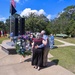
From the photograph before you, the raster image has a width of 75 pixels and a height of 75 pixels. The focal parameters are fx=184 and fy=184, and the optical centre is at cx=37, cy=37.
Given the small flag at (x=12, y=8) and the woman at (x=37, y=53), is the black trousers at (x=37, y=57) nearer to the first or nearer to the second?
the woman at (x=37, y=53)

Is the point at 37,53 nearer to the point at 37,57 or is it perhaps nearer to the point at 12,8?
the point at 37,57

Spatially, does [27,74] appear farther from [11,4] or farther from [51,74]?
[11,4]

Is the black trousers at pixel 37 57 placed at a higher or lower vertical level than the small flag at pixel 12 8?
lower

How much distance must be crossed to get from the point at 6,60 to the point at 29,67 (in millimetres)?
2306

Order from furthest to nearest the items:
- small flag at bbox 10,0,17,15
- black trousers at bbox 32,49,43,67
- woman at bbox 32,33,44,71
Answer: small flag at bbox 10,0,17,15, black trousers at bbox 32,49,43,67, woman at bbox 32,33,44,71

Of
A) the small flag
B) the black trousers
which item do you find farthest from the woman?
the small flag

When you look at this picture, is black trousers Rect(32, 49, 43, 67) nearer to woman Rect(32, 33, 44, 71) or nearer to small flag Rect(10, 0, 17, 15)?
woman Rect(32, 33, 44, 71)

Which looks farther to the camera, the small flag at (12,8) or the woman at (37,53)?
the small flag at (12,8)

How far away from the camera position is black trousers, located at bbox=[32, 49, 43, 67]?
7.70m

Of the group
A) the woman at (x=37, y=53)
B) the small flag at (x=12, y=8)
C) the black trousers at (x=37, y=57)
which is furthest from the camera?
the small flag at (x=12, y=8)

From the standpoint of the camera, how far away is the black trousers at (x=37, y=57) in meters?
7.70

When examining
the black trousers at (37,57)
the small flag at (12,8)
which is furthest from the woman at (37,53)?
the small flag at (12,8)

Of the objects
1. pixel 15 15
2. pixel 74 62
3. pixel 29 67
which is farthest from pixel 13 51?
pixel 15 15

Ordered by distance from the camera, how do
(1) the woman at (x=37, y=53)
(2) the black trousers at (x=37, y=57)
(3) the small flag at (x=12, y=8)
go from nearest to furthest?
(1) the woman at (x=37, y=53) → (2) the black trousers at (x=37, y=57) → (3) the small flag at (x=12, y=8)
